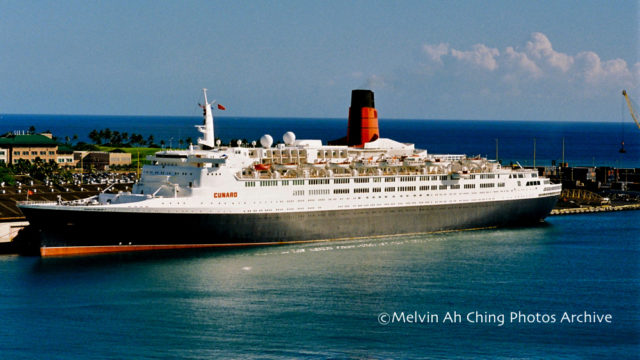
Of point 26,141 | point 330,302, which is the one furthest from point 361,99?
point 26,141

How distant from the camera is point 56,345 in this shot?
31.1m

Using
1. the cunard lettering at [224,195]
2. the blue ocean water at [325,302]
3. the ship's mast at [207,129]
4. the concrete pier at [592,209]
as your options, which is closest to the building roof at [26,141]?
the ship's mast at [207,129]

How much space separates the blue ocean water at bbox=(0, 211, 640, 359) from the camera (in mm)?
30953

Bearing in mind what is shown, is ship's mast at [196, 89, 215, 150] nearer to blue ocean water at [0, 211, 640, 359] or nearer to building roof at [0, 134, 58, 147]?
blue ocean water at [0, 211, 640, 359]

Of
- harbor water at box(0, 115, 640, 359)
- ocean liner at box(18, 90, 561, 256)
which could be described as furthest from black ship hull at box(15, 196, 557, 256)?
harbor water at box(0, 115, 640, 359)

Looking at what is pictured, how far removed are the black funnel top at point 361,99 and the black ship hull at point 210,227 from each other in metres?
11.5

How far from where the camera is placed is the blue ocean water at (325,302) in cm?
3095

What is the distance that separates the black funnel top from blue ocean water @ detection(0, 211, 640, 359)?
49.9ft

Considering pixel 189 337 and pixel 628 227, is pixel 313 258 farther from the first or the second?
pixel 628 227

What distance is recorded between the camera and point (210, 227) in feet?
159

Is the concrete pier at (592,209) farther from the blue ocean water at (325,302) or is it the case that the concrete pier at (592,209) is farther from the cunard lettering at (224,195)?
the cunard lettering at (224,195)

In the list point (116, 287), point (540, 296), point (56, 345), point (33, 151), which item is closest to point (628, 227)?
point (540, 296)

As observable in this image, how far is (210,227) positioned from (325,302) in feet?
44.8

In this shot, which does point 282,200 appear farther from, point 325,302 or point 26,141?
point 26,141
